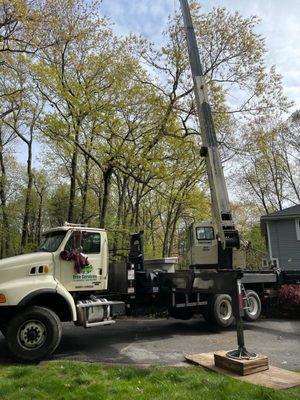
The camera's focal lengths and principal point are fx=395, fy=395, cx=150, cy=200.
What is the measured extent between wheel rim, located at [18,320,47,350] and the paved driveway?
21.8 inches

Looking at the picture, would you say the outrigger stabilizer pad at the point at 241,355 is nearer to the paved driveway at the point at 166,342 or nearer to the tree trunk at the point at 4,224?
the paved driveway at the point at 166,342

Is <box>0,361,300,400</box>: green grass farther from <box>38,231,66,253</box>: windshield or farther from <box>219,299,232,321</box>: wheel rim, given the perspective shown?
<box>219,299,232,321</box>: wheel rim

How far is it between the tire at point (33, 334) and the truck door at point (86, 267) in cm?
101

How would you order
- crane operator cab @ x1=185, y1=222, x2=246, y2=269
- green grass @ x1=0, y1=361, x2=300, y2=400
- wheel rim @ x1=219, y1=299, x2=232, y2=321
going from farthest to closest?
1. crane operator cab @ x1=185, y1=222, x2=246, y2=269
2. wheel rim @ x1=219, y1=299, x2=232, y2=321
3. green grass @ x1=0, y1=361, x2=300, y2=400

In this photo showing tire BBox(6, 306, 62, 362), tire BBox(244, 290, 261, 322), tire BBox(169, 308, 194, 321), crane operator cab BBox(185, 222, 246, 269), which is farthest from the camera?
crane operator cab BBox(185, 222, 246, 269)

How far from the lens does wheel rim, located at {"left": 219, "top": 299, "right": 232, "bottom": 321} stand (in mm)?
11377

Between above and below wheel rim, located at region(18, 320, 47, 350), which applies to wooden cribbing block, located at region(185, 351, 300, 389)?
below

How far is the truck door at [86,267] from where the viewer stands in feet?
29.2

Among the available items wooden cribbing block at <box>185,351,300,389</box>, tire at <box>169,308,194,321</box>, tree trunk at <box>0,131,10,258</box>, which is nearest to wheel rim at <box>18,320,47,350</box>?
wooden cribbing block at <box>185,351,300,389</box>

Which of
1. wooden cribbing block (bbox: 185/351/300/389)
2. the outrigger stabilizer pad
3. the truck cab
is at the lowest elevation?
wooden cribbing block (bbox: 185/351/300/389)

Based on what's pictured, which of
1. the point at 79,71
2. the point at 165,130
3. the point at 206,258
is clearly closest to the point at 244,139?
the point at 165,130

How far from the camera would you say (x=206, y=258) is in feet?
55.5

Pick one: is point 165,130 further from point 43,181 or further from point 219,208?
point 43,181

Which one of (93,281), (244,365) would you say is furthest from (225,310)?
(244,365)
